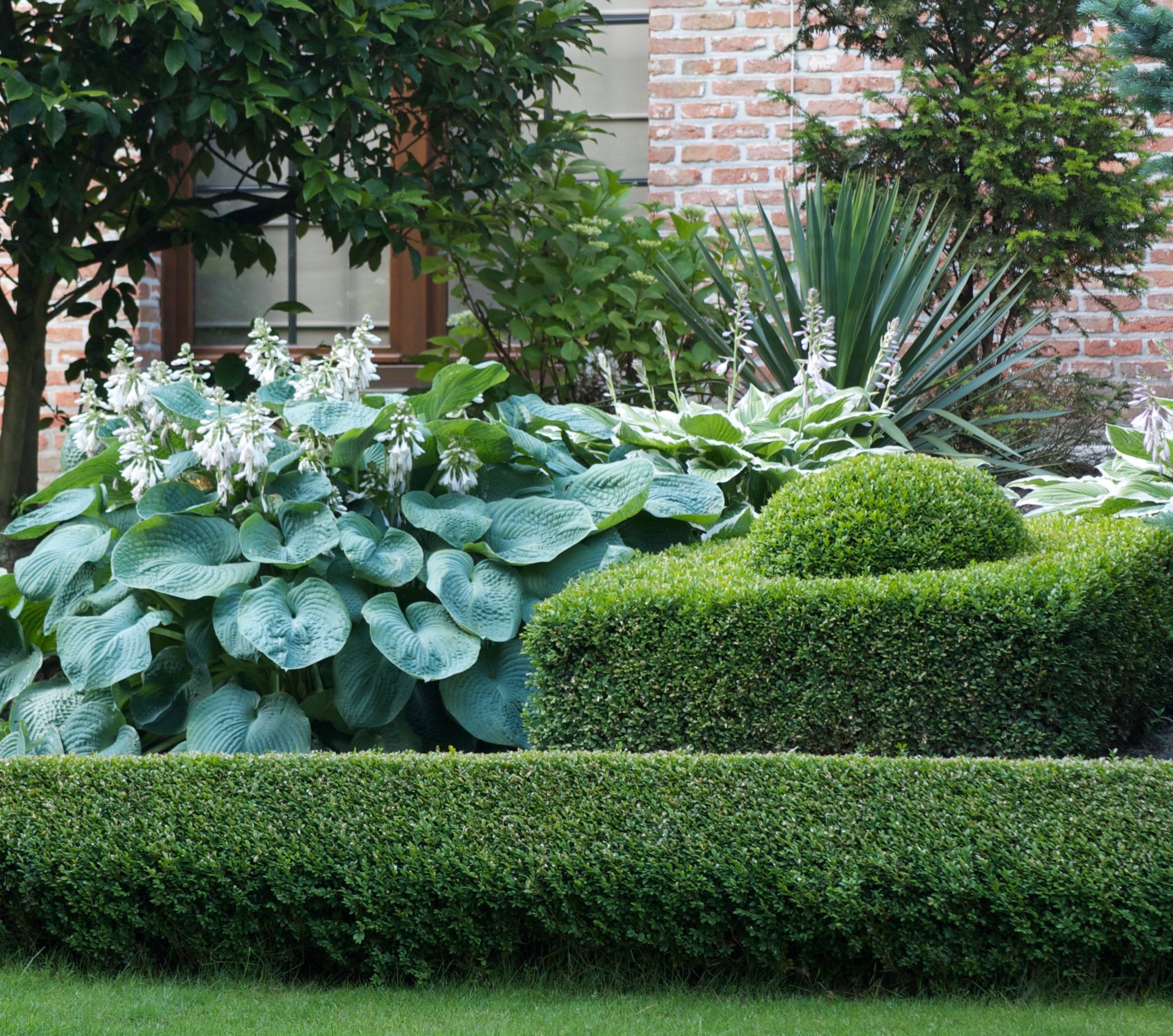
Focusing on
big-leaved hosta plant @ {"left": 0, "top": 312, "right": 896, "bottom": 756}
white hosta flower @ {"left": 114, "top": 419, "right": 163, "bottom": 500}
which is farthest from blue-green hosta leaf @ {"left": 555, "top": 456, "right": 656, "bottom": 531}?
white hosta flower @ {"left": 114, "top": 419, "right": 163, "bottom": 500}

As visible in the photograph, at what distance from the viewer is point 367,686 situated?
311 cm

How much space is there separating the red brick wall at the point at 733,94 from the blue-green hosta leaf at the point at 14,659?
4112 mm

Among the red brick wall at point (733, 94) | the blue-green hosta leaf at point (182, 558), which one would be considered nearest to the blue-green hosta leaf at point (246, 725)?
the blue-green hosta leaf at point (182, 558)

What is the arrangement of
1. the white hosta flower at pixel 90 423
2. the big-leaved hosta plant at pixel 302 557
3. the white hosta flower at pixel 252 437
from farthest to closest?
the white hosta flower at pixel 90 423 → the white hosta flower at pixel 252 437 → the big-leaved hosta plant at pixel 302 557

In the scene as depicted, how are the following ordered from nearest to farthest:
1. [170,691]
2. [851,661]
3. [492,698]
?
[851,661]
[492,698]
[170,691]

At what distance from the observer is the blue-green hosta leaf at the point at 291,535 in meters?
3.14

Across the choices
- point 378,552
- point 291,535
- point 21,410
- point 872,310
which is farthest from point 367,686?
point 872,310

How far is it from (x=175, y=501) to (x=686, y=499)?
58.2 inches

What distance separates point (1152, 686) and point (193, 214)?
3.84 m

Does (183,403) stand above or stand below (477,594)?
above

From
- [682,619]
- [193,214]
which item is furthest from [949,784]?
[193,214]

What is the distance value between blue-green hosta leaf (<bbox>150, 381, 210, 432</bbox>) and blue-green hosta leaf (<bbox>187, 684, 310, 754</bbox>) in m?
0.77

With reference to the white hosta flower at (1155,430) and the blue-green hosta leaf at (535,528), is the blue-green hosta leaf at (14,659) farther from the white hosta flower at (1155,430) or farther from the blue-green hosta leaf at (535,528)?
the white hosta flower at (1155,430)

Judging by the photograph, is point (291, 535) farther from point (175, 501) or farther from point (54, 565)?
point (54, 565)
